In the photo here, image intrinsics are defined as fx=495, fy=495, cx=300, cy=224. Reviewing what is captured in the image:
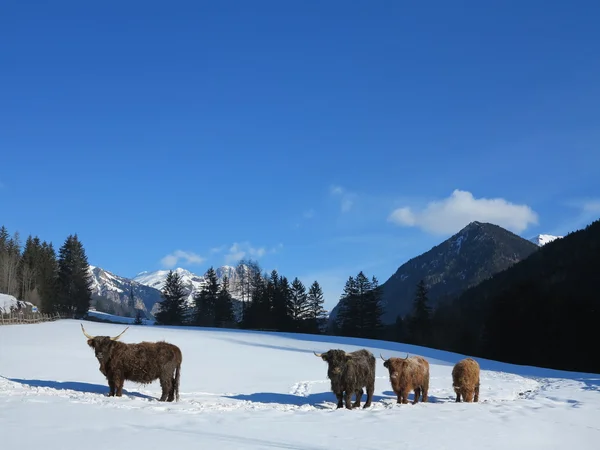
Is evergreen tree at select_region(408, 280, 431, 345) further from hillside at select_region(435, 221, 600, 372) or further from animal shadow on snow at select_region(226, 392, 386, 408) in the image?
animal shadow on snow at select_region(226, 392, 386, 408)

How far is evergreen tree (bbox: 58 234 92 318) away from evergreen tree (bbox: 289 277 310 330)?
3615 centimetres

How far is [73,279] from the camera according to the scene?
83500 mm

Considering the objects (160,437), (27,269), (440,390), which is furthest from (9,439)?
(27,269)

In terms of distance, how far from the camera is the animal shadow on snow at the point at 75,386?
16.2 meters

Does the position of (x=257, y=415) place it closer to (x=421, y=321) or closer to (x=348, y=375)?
(x=348, y=375)

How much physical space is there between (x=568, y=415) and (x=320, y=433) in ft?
24.4

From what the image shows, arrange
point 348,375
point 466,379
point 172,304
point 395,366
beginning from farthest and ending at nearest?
point 172,304 < point 466,379 < point 395,366 < point 348,375

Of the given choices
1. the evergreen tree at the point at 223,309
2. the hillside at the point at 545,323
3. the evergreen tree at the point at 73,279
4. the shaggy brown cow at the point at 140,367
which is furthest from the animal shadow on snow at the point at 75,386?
the evergreen tree at the point at 73,279

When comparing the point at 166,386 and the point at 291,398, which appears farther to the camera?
the point at 291,398

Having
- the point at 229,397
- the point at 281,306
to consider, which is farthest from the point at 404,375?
the point at 281,306

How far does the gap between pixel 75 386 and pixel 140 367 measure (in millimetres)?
3426

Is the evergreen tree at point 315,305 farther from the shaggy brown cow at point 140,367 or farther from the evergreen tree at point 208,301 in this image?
the shaggy brown cow at point 140,367

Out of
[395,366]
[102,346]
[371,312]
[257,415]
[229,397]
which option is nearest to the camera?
[257,415]

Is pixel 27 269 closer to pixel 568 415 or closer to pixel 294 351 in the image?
pixel 294 351
